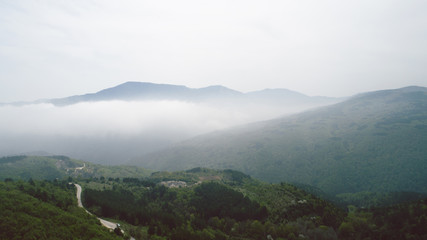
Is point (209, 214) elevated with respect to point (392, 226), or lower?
lower

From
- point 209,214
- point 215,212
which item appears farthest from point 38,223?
point 215,212

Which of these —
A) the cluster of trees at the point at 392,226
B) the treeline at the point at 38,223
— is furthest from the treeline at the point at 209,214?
the treeline at the point at 38,223

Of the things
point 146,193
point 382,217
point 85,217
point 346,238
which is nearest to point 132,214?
point 85,217

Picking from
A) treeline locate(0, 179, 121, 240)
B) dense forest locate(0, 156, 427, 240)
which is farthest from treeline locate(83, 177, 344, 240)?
treeline locate(0, 179, 121, 240)

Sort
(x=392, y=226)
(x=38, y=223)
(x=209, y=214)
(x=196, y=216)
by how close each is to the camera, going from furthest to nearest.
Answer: (x=209, y=214) < (x=196, y=216) < (x=392, y=226) < (x=38, y=223)

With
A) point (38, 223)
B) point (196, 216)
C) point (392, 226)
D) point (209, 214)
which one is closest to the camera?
point (38, 223)

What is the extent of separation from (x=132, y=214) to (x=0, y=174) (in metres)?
169

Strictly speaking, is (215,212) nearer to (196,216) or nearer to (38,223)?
Result: (196,216)

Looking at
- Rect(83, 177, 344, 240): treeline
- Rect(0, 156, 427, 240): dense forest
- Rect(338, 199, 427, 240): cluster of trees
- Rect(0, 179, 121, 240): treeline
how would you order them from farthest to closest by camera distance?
1. Rect(338, 199, 427, 240): cluster of trees
2. Rect(83, 177, 344, 240): treeline
3. Rect(0, 156, 427, 240): dense forest
4. Rect(0, 179, 121, 240): treeline

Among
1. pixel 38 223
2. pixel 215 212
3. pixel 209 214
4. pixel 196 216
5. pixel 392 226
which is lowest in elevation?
pixel 209 214

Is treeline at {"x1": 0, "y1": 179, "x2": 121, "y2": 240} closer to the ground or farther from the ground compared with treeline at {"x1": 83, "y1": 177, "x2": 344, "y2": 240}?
farther from the ground

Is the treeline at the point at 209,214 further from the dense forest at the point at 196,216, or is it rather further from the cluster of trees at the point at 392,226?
the cluster of trees at the point at 392,226

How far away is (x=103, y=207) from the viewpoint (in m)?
76.8

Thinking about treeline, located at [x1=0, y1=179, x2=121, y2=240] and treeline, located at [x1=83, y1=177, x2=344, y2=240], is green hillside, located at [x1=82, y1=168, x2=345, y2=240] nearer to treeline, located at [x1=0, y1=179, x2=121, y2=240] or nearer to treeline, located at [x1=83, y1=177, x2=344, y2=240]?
treeline, located at [x1=83, y1=177, x2=344, y2=240]
